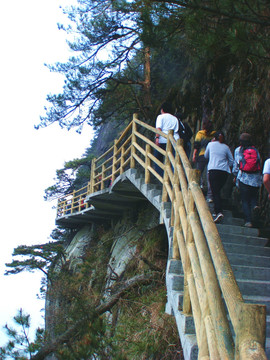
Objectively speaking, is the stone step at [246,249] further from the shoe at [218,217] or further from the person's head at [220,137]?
the person's head at [220,137]

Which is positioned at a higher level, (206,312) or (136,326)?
(206,312)

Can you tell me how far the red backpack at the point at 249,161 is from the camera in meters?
5.22

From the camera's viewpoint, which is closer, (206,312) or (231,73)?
(206,312)

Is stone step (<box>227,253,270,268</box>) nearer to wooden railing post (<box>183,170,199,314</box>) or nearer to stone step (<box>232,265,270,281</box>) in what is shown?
stone step (<box>232,265,270,281</box>)

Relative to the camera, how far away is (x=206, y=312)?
2139 mm

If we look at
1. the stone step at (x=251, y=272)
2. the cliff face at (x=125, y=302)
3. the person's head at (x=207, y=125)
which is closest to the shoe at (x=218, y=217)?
the stone step at (x=251, y=272)

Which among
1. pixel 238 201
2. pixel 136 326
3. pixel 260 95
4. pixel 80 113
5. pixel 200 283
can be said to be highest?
pixel 80 113

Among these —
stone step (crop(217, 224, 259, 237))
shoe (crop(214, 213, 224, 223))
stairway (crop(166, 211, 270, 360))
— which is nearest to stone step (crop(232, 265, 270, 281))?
stairway (crop(166, 211, 270, 360))

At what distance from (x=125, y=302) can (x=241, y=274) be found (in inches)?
132

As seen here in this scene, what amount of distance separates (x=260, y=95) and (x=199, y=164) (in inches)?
80.4

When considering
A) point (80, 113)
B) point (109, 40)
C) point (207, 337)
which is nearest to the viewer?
point (207, 337)

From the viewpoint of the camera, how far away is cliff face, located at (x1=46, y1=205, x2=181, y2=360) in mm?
4575

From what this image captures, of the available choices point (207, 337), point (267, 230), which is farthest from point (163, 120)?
point (207, 337)

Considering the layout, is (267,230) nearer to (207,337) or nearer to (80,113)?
(207,337)
